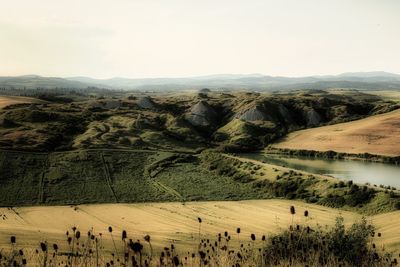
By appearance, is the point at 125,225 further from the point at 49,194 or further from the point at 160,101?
the point at 160,101

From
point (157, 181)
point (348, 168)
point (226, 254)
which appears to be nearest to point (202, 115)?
point (157, 181)

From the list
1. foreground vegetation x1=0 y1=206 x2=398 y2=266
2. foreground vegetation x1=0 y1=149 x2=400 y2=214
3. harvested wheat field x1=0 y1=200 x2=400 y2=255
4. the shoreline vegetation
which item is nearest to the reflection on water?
the shoreline vegetation

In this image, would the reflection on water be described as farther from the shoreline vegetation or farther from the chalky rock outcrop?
the chalky rock outcrop

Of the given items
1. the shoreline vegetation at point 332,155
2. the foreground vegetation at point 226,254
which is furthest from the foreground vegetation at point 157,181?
the foreground vegetation at point 226,254

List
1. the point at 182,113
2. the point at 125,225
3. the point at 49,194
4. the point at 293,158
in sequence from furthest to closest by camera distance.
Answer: the point at 182,113
the point at 293,158
the point at 49,194
the point at 125,225

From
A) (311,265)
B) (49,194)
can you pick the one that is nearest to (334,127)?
(49,194)

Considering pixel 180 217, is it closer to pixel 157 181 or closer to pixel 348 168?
pixel 157 181
